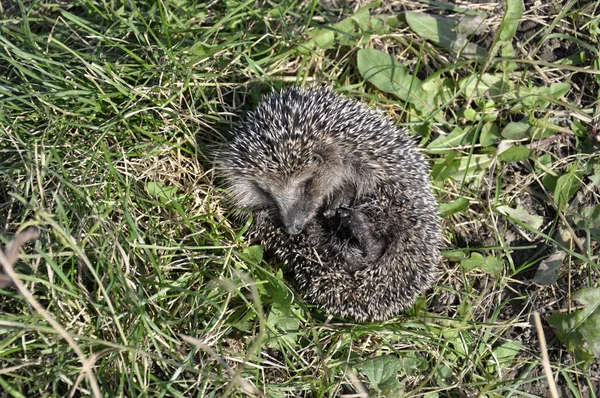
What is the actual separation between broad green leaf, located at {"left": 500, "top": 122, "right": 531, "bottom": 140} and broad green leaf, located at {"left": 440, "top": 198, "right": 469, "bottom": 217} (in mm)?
690

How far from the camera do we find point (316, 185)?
4844mm

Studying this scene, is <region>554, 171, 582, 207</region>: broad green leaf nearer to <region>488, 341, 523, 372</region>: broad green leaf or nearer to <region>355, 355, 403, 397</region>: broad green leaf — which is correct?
<region>488, 341, 523, 372</region>: broad green leaf

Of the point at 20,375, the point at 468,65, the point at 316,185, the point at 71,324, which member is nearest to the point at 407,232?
the point at 316,185

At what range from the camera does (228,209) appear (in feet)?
16.6

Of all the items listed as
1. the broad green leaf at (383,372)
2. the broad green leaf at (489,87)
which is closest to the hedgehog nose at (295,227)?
the broad green leaf at (383,372)

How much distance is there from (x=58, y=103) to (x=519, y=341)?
393 centimetres

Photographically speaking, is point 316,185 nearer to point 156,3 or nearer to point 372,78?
point 372,78

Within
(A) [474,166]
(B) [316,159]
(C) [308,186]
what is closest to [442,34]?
(A) [474,166]

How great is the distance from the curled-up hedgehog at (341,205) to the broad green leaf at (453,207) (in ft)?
1.36

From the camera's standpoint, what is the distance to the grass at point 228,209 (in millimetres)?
4008

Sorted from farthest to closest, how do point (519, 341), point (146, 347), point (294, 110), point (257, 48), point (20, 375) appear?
point (257, 48) < point (519, 341) < point (294, 110) < point (146, 347) < point (20, 375)

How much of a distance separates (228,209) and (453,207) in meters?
1.83

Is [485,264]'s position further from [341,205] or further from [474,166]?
[341,205]

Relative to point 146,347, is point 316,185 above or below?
above
